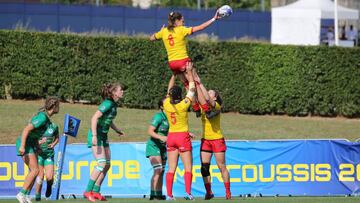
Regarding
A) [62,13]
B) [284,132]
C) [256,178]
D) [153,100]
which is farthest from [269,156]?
[62,13]

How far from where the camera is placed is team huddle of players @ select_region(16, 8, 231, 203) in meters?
16.2

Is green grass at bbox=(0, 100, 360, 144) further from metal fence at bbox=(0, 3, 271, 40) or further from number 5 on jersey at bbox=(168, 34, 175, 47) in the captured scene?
metal fence at bbox=(0, 3, 271, 40)

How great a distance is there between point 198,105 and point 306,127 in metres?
13.5

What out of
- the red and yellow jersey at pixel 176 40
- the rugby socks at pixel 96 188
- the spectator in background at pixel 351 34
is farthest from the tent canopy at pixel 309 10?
the rugby socks at pixel 96 188

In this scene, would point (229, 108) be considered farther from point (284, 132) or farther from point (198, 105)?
point (198, 105)

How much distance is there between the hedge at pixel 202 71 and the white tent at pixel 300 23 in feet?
21.7

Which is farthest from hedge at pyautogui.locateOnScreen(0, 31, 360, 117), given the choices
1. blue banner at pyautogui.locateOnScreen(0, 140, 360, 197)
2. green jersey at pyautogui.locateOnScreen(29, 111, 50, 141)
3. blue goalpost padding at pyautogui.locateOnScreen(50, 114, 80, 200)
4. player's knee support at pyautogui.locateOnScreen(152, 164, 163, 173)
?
green jersey at pyautogui.locateOnScreen(29, 111, 50, 141)

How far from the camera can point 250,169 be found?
22.1m

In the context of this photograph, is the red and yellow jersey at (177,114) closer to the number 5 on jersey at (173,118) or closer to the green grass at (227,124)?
the number 5 on jersey at (173,118)

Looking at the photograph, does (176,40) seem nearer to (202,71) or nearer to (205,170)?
(205,170)

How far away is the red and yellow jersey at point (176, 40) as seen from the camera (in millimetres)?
17453

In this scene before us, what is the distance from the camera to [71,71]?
1217 inches

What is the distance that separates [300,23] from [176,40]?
22213 millimetres

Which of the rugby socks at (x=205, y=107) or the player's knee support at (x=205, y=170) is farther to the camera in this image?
the player's knee support at (x=205, y=170)
